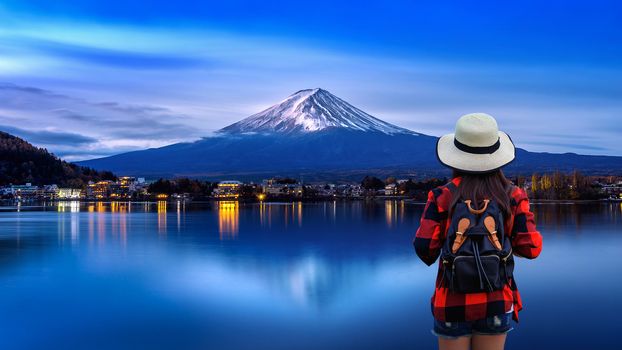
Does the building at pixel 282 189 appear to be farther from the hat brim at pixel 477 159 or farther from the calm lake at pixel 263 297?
the hat brim at pixel 477 159

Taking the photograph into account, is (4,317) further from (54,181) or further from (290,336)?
(54,181)

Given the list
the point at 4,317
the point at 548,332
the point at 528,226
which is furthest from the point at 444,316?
the point at 4,317

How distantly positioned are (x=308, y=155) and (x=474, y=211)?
152 meters

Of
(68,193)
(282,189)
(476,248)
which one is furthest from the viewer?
(68,193)

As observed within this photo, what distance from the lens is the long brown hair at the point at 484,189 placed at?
2258 millimetres

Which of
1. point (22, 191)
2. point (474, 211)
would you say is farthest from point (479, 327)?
point (22, 191)

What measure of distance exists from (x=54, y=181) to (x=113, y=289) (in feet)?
385

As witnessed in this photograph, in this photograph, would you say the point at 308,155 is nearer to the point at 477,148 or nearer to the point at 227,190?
the point at 227,190

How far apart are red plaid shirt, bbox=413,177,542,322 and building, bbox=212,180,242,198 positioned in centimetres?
8663

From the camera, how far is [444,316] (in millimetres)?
2270

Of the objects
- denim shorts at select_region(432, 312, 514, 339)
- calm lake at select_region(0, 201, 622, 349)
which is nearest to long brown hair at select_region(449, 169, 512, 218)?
denim shorts at select_region(432, 312, 514, 339)

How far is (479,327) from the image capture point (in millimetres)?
2256

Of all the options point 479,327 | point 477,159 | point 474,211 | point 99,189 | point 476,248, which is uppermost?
point 99,189

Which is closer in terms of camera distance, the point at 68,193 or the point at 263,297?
the point at 263,297
